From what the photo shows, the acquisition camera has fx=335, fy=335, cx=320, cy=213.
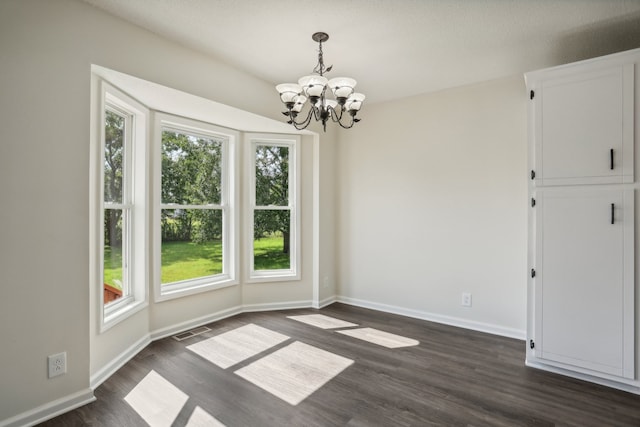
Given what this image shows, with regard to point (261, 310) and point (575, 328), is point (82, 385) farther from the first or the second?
point (575, 328)

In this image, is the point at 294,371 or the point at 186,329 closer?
the point at 294,371

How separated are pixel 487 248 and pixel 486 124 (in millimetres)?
1293

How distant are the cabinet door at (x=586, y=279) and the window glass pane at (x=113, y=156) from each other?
3.48 metres

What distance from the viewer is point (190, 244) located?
368 centimetres

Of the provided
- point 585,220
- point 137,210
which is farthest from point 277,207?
point 585,220

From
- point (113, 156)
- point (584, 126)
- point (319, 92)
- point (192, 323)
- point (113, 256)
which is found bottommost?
point (192, 323)

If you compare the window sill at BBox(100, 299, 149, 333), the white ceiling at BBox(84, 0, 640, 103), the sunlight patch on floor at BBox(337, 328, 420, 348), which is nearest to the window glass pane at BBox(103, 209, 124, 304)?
the window sill at BBox(100, 299, 149, 333)

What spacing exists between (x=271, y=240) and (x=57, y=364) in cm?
248

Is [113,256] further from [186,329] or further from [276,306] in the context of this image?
[276,306]

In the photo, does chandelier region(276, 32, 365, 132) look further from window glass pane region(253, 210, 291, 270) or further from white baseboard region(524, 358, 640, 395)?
white baseboard region(524, 358, 640, 395)

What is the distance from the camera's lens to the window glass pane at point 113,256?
2.73 meters

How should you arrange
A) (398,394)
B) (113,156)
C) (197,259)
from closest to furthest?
(398,394) < (113,156) < (197,259)

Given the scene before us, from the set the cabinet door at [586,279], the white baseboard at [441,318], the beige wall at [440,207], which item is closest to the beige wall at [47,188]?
the beige wall at [440,207]

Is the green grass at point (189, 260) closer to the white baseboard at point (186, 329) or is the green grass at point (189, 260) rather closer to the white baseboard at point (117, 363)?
the white baseboard at point (186, 329)
